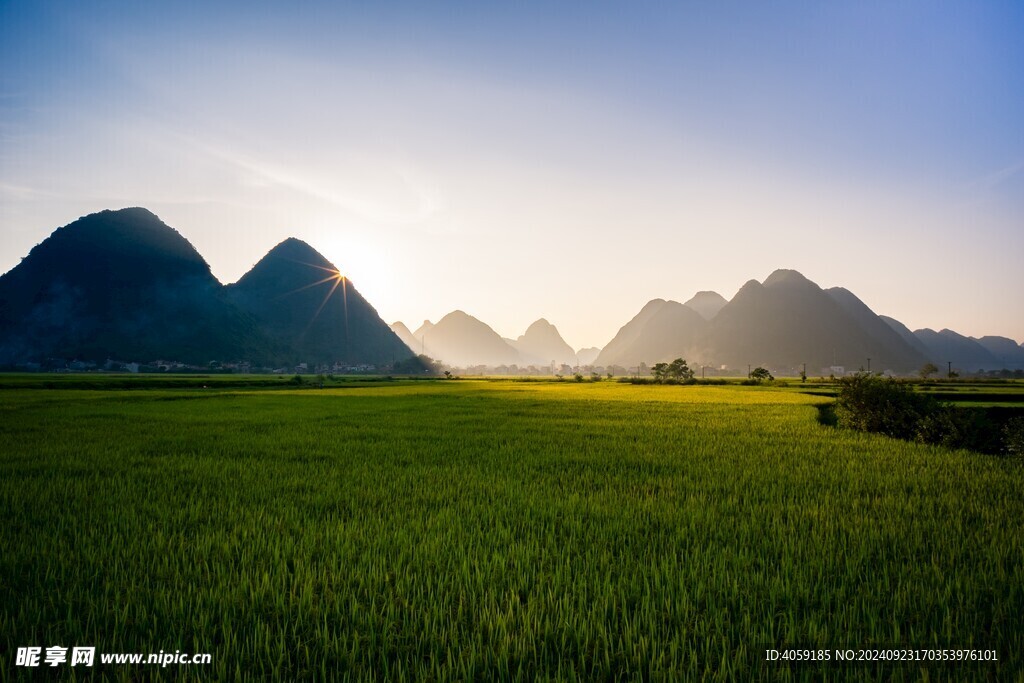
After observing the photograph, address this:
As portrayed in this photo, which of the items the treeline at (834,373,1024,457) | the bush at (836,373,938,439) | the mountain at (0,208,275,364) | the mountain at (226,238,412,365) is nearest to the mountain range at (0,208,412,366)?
the mountain at (0,208,275,364)

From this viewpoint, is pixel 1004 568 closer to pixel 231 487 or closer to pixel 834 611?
pixel 834 611

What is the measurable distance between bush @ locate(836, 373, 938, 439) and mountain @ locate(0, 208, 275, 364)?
128795mm

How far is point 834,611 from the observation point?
11.2ft

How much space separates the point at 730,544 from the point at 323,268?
7413 inches

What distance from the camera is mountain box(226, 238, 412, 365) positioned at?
148 meters

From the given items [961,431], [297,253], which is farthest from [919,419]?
[297,253]

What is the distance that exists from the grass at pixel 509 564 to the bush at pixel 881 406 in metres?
5.73

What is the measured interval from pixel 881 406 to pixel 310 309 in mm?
164364

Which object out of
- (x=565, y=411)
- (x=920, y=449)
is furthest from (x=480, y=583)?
(x=565, y=411)

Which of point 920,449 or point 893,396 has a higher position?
point 893,396

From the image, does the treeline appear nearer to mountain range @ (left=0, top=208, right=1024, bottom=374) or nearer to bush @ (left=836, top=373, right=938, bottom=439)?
bush @ (left=836, top=373, right=938, bottom=439)

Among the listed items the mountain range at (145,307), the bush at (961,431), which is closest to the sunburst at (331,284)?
the mountain range at (145,307)

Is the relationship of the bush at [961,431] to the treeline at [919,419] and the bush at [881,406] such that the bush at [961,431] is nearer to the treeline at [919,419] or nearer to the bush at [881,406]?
the treeline at [919,419]

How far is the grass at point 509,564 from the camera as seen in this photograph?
283 cm
